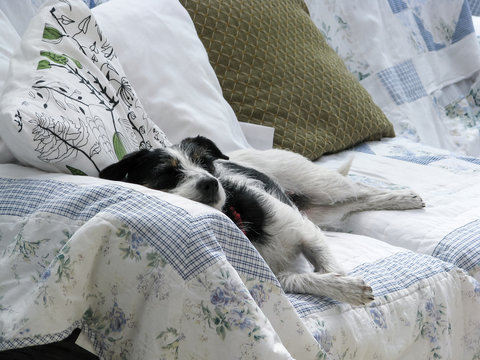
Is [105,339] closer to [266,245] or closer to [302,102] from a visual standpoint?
[266,245]

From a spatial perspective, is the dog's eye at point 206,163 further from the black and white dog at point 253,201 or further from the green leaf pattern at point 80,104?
the green leaf pattern at point 80,104

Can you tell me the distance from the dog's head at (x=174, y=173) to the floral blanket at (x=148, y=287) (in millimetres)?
215

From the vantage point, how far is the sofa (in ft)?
3.11

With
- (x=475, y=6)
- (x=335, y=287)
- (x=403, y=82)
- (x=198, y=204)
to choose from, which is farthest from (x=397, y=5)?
(x=198, y=204)

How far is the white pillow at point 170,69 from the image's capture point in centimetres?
189

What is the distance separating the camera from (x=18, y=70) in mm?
1390

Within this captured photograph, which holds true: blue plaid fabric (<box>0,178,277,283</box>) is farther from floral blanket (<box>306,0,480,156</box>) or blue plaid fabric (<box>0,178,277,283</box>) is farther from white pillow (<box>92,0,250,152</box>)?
floral blanket (<box>306,0,480,156</box>)

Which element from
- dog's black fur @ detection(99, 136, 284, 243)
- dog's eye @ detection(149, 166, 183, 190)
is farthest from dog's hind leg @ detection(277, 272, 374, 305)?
dog's eye @ detection(149, 166, 183, 190)

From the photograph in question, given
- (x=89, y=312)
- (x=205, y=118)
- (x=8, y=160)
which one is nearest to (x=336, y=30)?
(x=205, y=118)

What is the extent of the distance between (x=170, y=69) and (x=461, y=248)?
1000mm

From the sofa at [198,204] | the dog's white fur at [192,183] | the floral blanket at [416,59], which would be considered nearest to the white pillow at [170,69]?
the sofa at [198,204]

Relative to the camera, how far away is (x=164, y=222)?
0.96 meters

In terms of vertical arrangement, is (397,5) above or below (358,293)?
above

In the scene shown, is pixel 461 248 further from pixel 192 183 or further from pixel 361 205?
pixel 192 183
